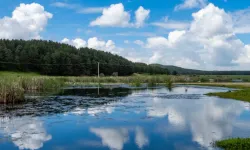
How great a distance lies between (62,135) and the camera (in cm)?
1955

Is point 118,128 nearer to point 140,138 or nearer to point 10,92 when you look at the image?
point 140,138

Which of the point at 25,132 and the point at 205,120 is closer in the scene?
the point at 25,132

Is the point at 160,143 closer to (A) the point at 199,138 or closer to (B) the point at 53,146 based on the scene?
(A) the point at 199,138

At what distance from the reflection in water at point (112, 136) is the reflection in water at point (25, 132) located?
340cm

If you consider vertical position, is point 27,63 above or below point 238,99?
above

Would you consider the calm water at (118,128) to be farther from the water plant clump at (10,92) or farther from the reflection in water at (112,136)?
the water plant clump at (10,92)

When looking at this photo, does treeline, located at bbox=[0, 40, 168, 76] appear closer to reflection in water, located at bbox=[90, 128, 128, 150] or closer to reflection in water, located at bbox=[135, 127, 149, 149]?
reflection in water, located at bbox=[90, 128, 128, 150]

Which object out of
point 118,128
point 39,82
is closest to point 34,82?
point 39,82

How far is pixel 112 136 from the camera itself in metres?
19.2

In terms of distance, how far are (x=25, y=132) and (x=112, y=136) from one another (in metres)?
5.85

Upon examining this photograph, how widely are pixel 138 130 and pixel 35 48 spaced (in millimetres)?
119322

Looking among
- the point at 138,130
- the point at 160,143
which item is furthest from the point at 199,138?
the point at 138,130

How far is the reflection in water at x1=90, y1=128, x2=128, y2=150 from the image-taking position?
17.3m

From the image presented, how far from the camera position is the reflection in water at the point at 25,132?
671 inches
